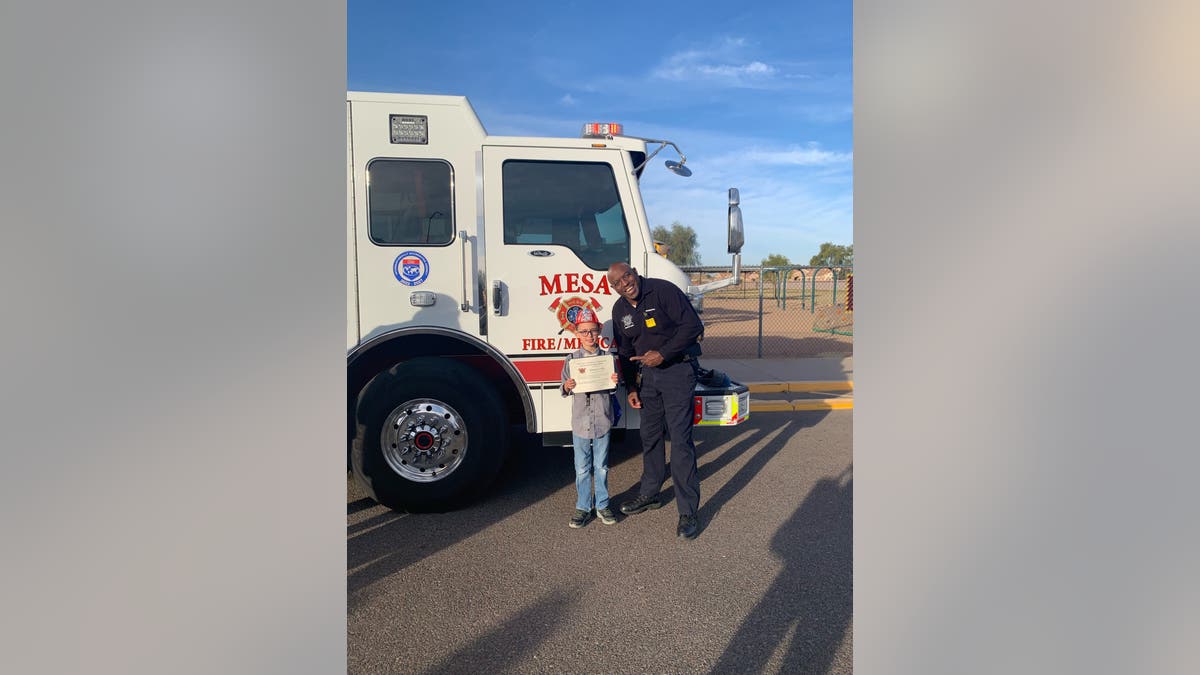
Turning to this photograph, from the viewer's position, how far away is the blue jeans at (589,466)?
169 inches

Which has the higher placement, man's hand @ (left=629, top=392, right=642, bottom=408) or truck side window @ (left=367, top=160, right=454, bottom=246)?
truck side window @ (left=367, top=160, right=454, bottom=246)

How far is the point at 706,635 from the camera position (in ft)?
9.44

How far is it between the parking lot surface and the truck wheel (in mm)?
234

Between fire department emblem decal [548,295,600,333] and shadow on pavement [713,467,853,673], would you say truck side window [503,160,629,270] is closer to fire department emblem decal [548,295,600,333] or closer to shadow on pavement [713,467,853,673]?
fire department emblem decal [548,295,600,333]

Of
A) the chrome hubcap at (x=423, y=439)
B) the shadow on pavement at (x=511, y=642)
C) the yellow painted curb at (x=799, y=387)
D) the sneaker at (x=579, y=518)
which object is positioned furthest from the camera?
the yellow painted curb at (x=799, y=387)

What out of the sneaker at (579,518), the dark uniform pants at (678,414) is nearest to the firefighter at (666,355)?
the dark uniform pants at (678,414)

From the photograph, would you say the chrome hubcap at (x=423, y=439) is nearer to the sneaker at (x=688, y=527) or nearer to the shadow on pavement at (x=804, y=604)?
the sneaker at (x=688, y=527)

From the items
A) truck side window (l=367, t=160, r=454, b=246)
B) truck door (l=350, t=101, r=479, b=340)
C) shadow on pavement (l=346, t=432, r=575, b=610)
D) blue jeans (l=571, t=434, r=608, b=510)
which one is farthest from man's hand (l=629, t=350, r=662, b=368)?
truck side window (l=367, t=160, r=454, b=246)

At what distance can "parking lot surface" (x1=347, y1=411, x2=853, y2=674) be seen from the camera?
2.75 meters

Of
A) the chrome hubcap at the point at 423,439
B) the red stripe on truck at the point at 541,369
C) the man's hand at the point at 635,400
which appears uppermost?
the red stripe on truck at the point at 541,369

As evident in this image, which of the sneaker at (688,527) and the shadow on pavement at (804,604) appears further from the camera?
the sneaker at (688,527)

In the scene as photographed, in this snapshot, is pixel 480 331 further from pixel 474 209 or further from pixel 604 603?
pixel 604 603
